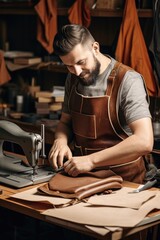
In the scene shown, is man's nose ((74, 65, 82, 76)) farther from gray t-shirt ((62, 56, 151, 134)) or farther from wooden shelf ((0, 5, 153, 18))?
wooden shelf ((0, 5, 153, 18))

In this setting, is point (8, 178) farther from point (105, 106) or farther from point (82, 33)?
point (82, 33)

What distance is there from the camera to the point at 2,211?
11.1 feet

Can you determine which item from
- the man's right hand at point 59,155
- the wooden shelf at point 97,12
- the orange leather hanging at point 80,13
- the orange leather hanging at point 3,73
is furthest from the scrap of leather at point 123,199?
the orange leather hanging at point 3,73

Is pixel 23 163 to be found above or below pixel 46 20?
below

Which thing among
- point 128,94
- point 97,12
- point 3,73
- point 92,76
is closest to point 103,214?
point 128,94

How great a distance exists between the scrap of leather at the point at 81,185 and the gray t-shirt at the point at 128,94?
35 cm

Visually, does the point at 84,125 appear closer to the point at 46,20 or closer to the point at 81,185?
the point at 81,185

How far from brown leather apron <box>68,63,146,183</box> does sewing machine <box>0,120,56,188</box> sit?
0.31 metres

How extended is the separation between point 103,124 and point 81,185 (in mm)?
579

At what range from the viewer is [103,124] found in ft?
10.4

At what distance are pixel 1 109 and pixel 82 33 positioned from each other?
7.83ft

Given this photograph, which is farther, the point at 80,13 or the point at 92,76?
the point at 80,13

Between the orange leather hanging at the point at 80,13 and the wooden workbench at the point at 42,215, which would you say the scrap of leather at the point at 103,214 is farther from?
the orange leather hanging at the point at 80,13

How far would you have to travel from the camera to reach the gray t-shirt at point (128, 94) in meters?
2.95
